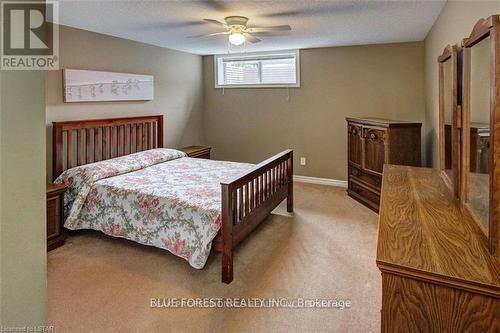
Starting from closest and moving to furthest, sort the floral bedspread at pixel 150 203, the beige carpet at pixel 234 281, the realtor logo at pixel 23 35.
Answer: the realtor logo at pixel 23 35
the beige carpet at pixel 234 281
the floral bedspread at pixel 150 203

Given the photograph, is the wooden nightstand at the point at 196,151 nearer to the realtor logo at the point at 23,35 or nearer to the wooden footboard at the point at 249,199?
the wooden footboard at the point at 249,199

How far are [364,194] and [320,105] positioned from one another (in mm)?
1727

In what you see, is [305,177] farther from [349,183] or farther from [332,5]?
[332,5]

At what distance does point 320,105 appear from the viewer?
17.9ft

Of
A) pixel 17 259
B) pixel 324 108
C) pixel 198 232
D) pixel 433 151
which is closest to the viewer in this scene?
pixel 17 259

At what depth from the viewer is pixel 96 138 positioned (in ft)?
13.5

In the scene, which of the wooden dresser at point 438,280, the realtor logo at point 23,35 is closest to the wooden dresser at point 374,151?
the wooden dresser at point 438,280

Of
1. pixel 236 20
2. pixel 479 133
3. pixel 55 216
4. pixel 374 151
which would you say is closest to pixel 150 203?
pixel 55 216

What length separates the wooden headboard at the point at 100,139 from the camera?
369cm

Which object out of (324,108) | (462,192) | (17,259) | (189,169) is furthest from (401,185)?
(324,108)

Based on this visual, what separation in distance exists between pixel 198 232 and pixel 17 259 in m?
1.96

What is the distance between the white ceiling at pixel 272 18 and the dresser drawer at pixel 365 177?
5.83ft

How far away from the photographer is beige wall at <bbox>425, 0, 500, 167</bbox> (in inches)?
75.6

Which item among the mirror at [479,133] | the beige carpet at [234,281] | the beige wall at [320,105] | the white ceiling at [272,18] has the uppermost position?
the white ceiling at [272,18]
